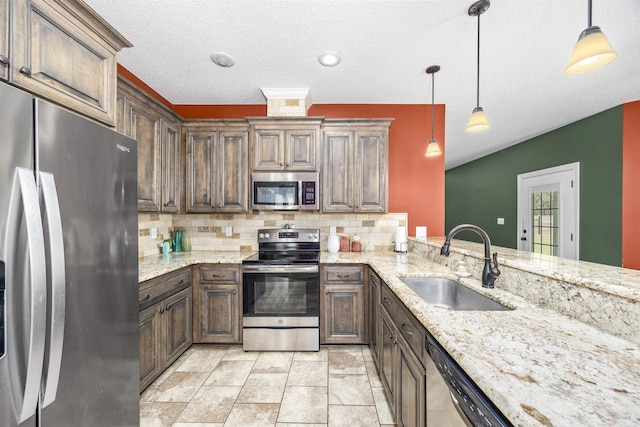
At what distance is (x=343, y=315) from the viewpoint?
259 cm

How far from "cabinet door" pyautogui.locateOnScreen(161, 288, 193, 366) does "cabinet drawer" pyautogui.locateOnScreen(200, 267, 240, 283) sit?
0.20 metres

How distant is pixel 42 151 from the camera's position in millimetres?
905

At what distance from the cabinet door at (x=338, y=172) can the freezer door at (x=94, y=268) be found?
1863 millimetres

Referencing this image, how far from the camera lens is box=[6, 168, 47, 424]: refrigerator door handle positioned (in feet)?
2.70

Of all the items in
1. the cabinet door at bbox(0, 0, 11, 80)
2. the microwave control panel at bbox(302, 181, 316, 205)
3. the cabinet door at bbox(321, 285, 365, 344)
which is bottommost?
the cabinet door at bbox(321, 285, 365, 344)

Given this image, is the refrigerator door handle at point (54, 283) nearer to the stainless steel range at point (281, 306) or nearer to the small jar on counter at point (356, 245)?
the stainless steel range at point (281, 306)

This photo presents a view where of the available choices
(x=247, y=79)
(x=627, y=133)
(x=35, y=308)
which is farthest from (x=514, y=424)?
(x=627, y=133)

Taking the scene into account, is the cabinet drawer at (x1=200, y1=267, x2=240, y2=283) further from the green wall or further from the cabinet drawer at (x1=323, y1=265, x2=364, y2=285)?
the green wall

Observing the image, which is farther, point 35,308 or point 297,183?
point 297,183

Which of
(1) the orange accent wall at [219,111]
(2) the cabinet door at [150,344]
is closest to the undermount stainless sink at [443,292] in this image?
(2) the cabinet door at [150,344]

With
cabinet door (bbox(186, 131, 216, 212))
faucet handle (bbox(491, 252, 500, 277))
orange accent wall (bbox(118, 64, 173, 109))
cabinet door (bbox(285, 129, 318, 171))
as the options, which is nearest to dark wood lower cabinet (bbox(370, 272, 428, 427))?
faucet handle (bbox(491, 252, 500, 277))

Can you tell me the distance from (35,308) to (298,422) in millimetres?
1555

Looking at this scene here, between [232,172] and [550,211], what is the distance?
519 cm

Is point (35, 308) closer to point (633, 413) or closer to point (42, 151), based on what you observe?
point (42, 151)
